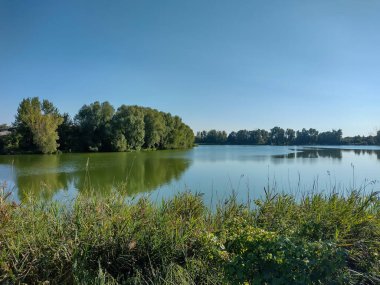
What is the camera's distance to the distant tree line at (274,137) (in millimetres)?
101000

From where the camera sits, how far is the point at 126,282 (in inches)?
98.7

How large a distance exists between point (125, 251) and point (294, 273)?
1.73 meters

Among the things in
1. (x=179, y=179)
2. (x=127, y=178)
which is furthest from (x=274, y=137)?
(x=127, y=178)

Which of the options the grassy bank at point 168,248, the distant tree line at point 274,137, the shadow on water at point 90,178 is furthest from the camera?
the distant tree line at point 274,137

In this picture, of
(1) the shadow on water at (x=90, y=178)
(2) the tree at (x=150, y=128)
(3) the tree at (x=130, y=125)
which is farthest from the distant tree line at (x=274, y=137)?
(1) the shadow on water at (x=90, y=178)

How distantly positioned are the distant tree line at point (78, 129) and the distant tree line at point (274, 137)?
68065 mm

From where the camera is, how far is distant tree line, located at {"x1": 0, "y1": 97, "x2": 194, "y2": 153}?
3784cm

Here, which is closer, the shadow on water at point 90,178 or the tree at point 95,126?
the shadow on water at point 90,178

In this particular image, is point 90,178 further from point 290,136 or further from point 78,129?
point 290,136

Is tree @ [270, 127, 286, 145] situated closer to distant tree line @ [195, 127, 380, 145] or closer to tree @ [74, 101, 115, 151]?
distant tree line @ [195, 127, 380, 145]

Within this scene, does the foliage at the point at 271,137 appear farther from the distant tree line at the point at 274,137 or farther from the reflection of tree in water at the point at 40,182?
the reflection of tree in water at the point at 40,182

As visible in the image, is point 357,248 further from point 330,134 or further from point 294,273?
point 330,134

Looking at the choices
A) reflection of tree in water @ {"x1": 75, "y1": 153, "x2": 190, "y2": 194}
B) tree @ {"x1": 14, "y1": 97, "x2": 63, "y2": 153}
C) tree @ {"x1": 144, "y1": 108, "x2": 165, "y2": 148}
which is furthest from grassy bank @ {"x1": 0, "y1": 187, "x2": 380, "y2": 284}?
tree @ {"x1": 144, "y1": 108, "x2": 165, "y2": 148}

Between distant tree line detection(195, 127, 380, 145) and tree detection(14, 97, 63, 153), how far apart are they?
8208cm
